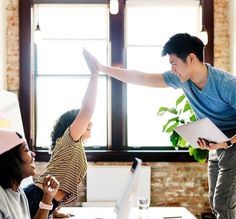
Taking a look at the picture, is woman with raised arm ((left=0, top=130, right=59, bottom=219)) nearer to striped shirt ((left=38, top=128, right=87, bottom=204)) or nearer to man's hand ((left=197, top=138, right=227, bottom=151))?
striped shirt ((left=38, top=128, right=87, bottom=204))

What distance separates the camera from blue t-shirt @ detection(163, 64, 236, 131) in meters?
2.23

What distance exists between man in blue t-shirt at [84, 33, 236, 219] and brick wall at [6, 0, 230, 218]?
2.09 m

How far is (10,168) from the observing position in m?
1.86

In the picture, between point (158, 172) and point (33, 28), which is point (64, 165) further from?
point (33, 28)

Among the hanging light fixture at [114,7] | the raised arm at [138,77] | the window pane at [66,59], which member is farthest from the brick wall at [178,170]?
the raised arm at [138,77]

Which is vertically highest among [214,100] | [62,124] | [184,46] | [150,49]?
[150,49]

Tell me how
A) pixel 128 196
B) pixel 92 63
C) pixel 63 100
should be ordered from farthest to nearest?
pixel 63 100 → pixel 92 63 → pixel 128 196

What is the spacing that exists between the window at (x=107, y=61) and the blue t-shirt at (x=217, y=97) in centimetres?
222

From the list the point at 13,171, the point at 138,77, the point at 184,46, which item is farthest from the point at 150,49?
the point at 13,171

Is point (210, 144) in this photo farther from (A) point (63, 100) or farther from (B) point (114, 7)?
(A) point (63, 100)

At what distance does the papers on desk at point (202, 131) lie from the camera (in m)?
2.18

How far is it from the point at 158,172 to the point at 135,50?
144cm

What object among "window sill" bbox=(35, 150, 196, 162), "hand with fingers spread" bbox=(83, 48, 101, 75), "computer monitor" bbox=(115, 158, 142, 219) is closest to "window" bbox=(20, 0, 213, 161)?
"window sill" bbox=(35, 150, 196, 162)

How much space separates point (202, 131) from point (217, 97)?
0.21 m
